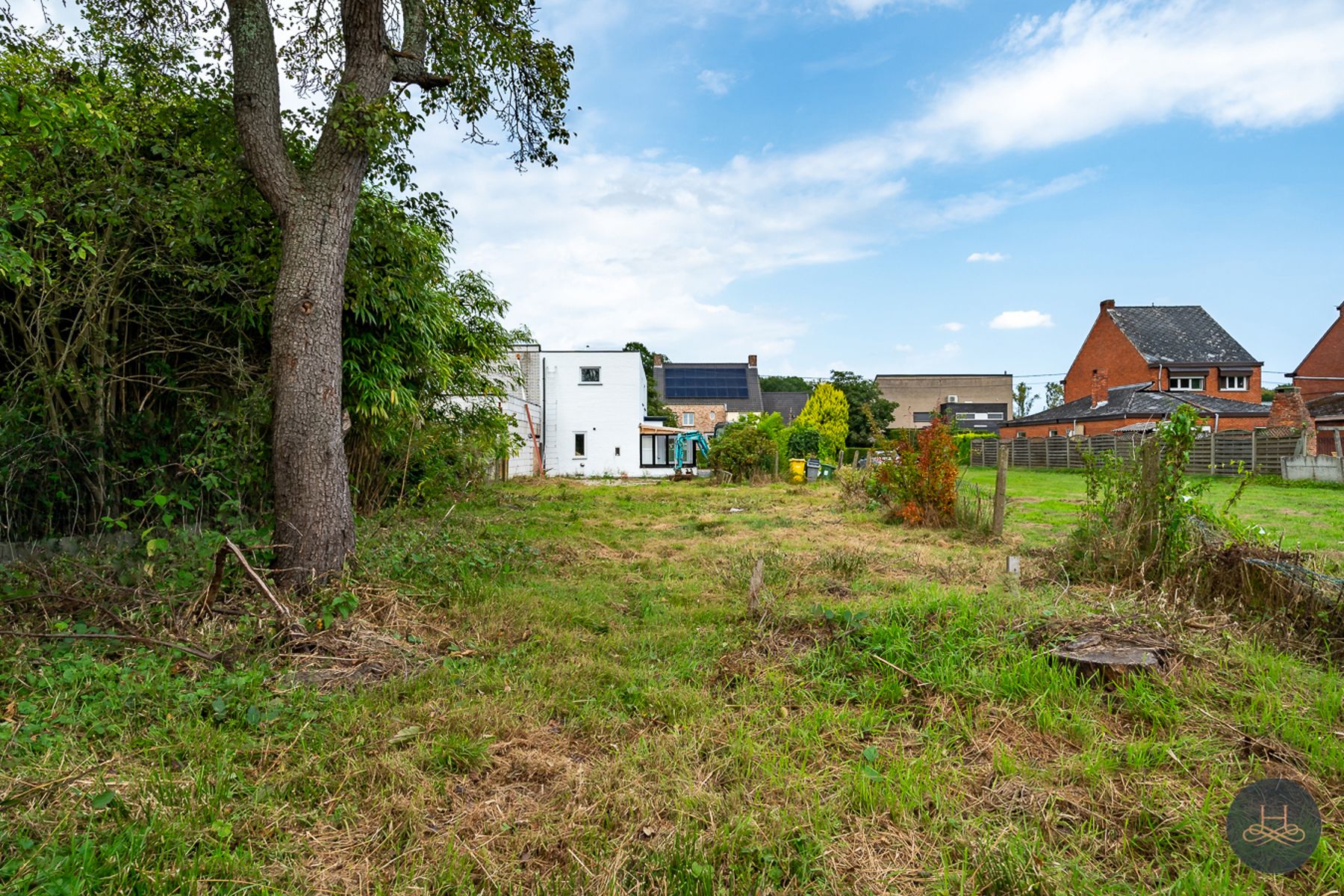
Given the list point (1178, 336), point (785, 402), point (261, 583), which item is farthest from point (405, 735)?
point (785, 402)

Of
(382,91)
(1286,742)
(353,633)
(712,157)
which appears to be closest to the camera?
(1286,742)

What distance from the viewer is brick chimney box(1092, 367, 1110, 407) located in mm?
31781

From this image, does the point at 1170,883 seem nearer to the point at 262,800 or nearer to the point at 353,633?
the point at 262,800

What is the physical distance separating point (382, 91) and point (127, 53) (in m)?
2.43

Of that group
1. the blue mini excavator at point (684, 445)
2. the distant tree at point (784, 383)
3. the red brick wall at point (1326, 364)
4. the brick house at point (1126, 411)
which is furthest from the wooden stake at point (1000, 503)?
the distant tree at point (784, 383)

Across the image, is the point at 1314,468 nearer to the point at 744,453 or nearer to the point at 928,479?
the point at 928,479

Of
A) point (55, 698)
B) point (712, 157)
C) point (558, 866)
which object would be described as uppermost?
point (712, 157)

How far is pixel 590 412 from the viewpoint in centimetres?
2611

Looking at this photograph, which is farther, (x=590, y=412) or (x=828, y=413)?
(x=828, y=413)

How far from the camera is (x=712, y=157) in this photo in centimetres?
1037

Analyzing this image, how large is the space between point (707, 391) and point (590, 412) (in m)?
23.1

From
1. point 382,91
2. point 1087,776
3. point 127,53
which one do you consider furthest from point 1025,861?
point 127,53

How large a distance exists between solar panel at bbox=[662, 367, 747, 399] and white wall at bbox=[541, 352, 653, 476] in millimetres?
21556

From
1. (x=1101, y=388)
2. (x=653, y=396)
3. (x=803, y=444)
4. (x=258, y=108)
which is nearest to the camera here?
(x=258, y=108)
